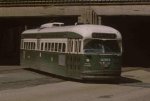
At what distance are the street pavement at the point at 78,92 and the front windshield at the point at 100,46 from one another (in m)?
1.53

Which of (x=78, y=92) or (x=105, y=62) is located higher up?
(x=105, y=62)

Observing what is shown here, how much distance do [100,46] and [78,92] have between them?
200 inches

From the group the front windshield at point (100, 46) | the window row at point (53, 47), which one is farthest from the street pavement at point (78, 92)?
the window row at point (53, 47)

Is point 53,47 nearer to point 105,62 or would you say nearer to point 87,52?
point 87,52

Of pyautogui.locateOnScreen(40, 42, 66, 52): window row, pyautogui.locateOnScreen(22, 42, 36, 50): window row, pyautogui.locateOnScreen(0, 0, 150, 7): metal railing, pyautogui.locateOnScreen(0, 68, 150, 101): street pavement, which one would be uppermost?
pyautogui.locateOnScreen(0, 0, 150, 7): metal railing

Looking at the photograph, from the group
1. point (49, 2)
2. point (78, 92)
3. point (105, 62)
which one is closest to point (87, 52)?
point (105, 62)

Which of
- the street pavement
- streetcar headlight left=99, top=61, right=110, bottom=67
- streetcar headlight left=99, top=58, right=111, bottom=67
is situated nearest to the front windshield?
streetcar headlight left=99, top=58, right=111, bottom=67

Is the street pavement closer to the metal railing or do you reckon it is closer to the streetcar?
the streetcar

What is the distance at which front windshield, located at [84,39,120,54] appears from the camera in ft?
82.2

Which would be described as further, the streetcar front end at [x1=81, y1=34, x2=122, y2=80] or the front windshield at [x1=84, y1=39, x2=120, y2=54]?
the front windshield at [x1=84, y1=39, x2=120, y2=54]

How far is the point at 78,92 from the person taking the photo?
20.6 meters

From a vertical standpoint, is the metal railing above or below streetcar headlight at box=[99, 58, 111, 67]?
above

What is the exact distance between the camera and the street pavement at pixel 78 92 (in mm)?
18469

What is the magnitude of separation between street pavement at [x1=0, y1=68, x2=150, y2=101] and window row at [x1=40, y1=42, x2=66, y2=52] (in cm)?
251
